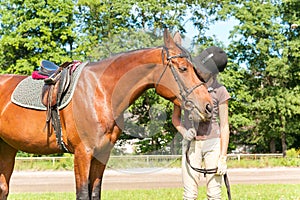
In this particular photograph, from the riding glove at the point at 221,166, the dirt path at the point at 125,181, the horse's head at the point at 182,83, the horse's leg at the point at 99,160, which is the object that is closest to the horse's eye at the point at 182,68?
the horse's head at the point at 182,83

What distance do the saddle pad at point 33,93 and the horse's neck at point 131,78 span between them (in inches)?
19.9

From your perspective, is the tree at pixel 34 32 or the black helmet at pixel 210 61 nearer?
the black helmet at pixel 210 61

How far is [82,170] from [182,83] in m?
1.43

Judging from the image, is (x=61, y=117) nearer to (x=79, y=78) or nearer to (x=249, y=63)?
(x=79, y=78)

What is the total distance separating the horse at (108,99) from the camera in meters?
4.44

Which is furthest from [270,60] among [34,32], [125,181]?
[125,181]

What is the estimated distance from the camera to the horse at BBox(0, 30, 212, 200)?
4438mm

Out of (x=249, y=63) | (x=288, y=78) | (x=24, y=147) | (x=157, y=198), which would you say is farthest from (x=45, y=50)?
(x=24, y=147)

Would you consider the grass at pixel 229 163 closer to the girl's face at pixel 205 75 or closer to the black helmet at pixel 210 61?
the black helmet at pixel 210 61

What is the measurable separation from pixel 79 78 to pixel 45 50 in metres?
24.7

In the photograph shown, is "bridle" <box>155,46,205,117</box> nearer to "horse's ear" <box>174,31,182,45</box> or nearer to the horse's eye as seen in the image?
the horse's eye

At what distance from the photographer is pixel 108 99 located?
15.9ft

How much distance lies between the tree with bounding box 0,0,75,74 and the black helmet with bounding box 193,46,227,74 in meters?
23.7

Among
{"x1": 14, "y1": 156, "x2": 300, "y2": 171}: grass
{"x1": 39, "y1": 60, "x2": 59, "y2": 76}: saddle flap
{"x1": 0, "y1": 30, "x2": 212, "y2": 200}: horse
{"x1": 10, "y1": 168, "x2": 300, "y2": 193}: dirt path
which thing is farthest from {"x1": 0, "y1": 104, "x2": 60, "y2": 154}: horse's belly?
{"x1": 14, "y1": 156, "x2": 300, "y2": 171}: grass
